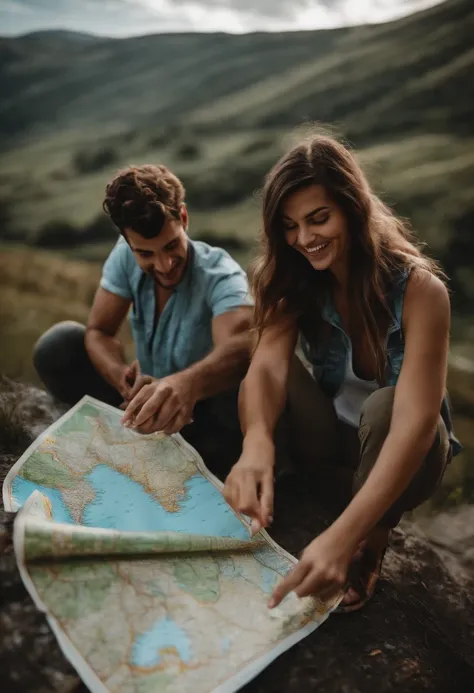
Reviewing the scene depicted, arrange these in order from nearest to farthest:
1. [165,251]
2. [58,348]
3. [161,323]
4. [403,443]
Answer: [403,443], [165,251], [161,323], [58,348]

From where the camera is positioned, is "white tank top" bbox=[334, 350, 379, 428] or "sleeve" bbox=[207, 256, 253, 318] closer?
"white tank top" bbox=[334, 350, 379, 428]

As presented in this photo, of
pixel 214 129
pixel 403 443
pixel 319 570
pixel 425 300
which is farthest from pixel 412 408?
pixel 214 129

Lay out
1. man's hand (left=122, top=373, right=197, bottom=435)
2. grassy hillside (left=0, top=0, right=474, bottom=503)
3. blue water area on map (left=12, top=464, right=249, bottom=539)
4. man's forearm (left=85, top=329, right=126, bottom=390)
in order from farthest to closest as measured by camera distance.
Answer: grassy hillside (left=0, top=0, right=474, bottom=503) → man's forearm (left=85, top=329, right=126, bottom=390) → man's hand (left=122, top=373, right=197, bottom=435) → blue water area on map (left=12, top=464, right=249, bottom=539)

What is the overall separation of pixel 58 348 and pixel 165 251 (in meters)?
0.43

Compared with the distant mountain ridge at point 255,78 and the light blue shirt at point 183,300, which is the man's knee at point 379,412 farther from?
the distant mountain ridge at point 255,78

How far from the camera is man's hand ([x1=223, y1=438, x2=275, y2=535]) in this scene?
1.01 meters

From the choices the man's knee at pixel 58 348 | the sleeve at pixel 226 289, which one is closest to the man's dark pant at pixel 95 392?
the man's knee at pixel 58 348

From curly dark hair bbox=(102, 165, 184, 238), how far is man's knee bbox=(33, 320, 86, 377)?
14.8 inches

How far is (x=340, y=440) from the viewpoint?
1.41 meters

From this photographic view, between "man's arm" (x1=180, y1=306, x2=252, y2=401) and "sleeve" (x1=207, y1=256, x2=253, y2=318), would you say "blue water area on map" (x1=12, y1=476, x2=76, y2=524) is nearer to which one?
"man's arm" (x1=180, y1=306, x2=252, y2=401)

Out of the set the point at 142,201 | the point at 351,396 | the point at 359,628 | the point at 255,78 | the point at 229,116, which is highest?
the point at 255,78

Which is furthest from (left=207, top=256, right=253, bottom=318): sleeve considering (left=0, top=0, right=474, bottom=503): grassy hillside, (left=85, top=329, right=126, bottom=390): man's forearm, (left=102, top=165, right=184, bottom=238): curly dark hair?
(left=0, top=0, right=474, bottom=503): grassy hillside

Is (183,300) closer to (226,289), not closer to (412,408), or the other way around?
(226,289)

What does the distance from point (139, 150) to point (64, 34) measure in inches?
35.5
